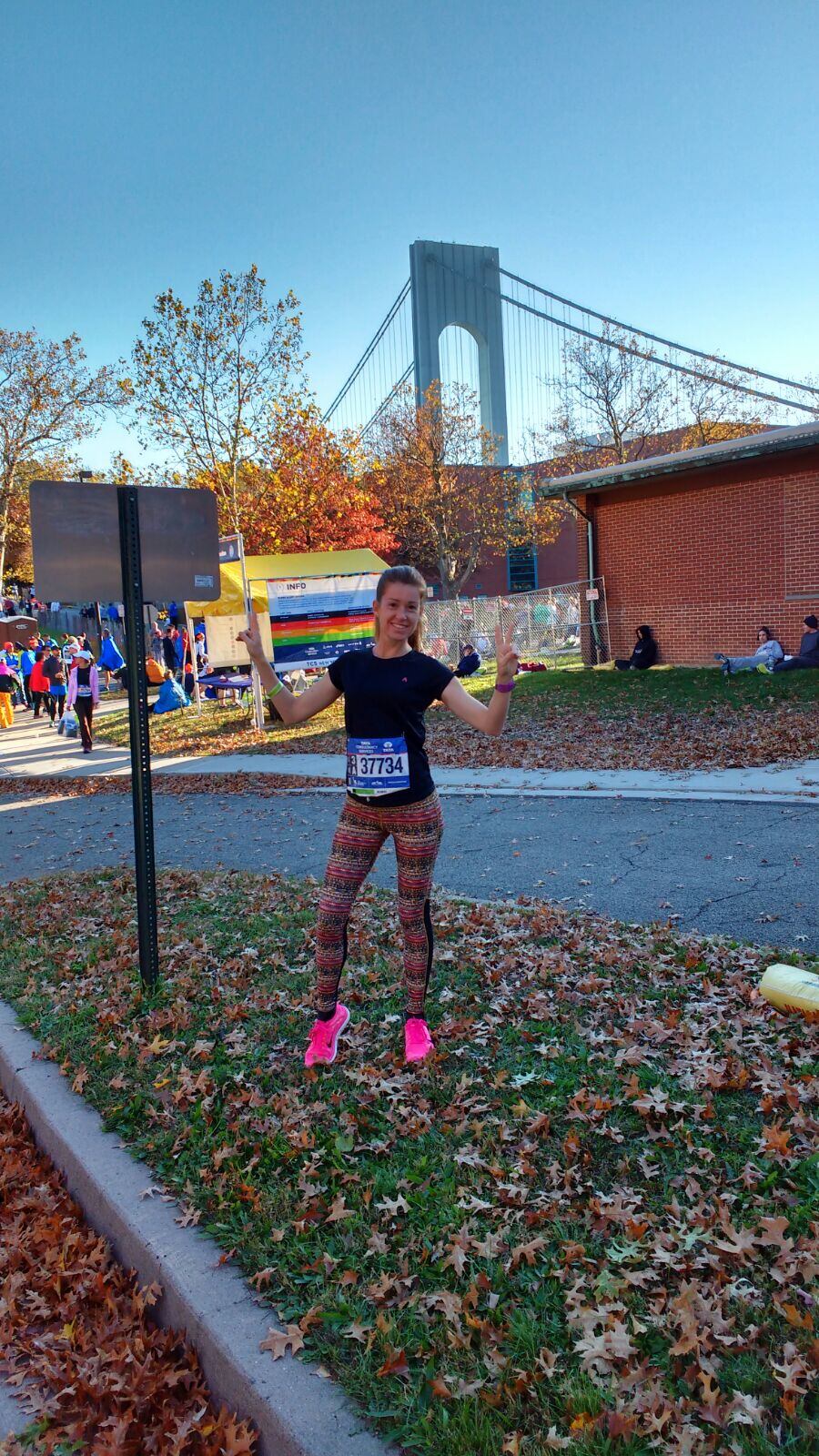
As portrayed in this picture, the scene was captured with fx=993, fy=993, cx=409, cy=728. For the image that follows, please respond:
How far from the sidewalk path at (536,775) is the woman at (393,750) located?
611 centimetres

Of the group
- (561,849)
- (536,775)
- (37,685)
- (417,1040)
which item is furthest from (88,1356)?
(37,685)

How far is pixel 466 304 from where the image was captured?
67438 mm

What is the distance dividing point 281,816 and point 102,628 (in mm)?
29323

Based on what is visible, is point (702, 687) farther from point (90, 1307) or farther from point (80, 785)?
point (90, 1307)

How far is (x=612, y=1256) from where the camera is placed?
2.82m

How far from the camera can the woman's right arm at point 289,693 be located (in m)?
4.07

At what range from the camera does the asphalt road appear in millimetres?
6195

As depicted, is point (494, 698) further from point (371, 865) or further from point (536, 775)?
point (536, 775)

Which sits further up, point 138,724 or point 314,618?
point 314,618

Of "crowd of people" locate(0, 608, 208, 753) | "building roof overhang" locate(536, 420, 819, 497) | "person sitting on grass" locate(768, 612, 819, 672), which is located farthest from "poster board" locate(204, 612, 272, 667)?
"person sitting on grass" locate(768, 612, 819, 672)

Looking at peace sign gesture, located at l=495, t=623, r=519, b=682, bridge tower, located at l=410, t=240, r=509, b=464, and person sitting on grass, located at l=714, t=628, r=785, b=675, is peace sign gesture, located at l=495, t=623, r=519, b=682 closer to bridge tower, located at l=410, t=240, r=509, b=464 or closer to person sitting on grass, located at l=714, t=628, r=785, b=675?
person sitting on grass, located at l=714, t=628, r=785, b=675

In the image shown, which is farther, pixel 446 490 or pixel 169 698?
pixel 446 490

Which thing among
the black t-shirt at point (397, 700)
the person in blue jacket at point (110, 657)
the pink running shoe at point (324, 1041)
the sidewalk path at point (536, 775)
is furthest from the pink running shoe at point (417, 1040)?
the person in blue jacket at point (110, 657)

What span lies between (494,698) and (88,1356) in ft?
8.25
